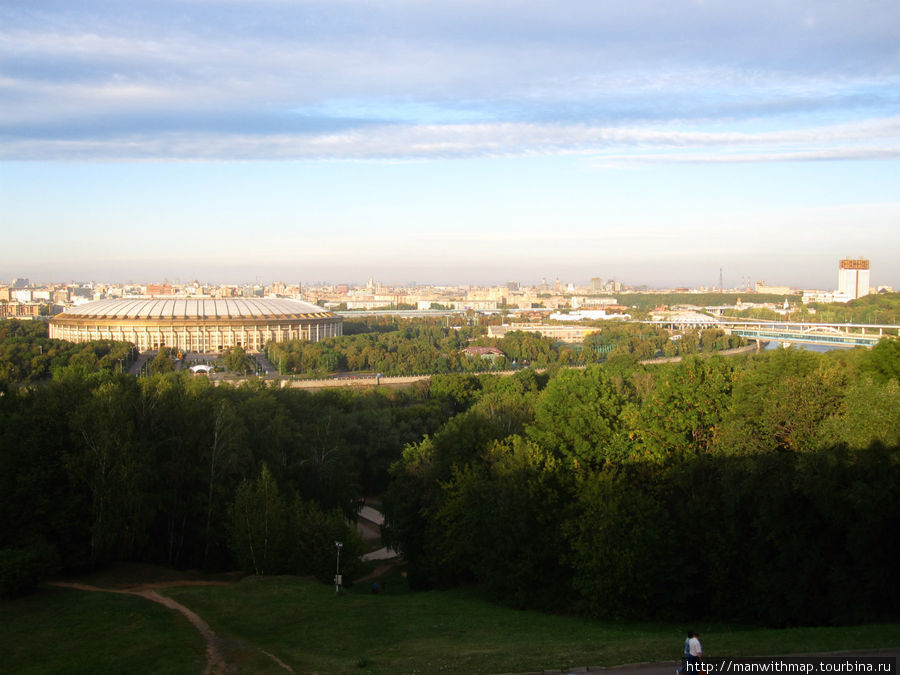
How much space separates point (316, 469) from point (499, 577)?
8.22 meters

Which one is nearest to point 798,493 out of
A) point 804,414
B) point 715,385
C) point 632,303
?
point 804,414

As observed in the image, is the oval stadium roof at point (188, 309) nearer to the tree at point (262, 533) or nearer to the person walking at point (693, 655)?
the tree at point (262, 533)

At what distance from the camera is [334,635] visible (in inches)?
512

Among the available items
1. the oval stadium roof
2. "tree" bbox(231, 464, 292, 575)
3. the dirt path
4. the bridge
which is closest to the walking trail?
the dirt path

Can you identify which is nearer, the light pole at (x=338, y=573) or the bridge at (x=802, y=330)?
the light pole at (x=338, y=573)

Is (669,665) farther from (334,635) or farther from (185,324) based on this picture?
(185,324)

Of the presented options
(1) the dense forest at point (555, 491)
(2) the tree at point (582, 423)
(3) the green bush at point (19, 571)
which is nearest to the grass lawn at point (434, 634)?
(1) the dense forest at point (555, 491)

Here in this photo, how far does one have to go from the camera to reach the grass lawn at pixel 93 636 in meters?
11.5

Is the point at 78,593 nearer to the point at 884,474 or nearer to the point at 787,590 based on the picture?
the point at 787,590

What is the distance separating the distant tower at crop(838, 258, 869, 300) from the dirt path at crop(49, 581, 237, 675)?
159826mm

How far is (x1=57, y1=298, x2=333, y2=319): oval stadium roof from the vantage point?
78875 mm

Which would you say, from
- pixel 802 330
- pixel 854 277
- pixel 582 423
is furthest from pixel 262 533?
pixel 854 277

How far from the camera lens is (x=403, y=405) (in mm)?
39906

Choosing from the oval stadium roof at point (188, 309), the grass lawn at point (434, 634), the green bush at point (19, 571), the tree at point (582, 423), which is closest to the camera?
the grass lawn at point (434, 634)
